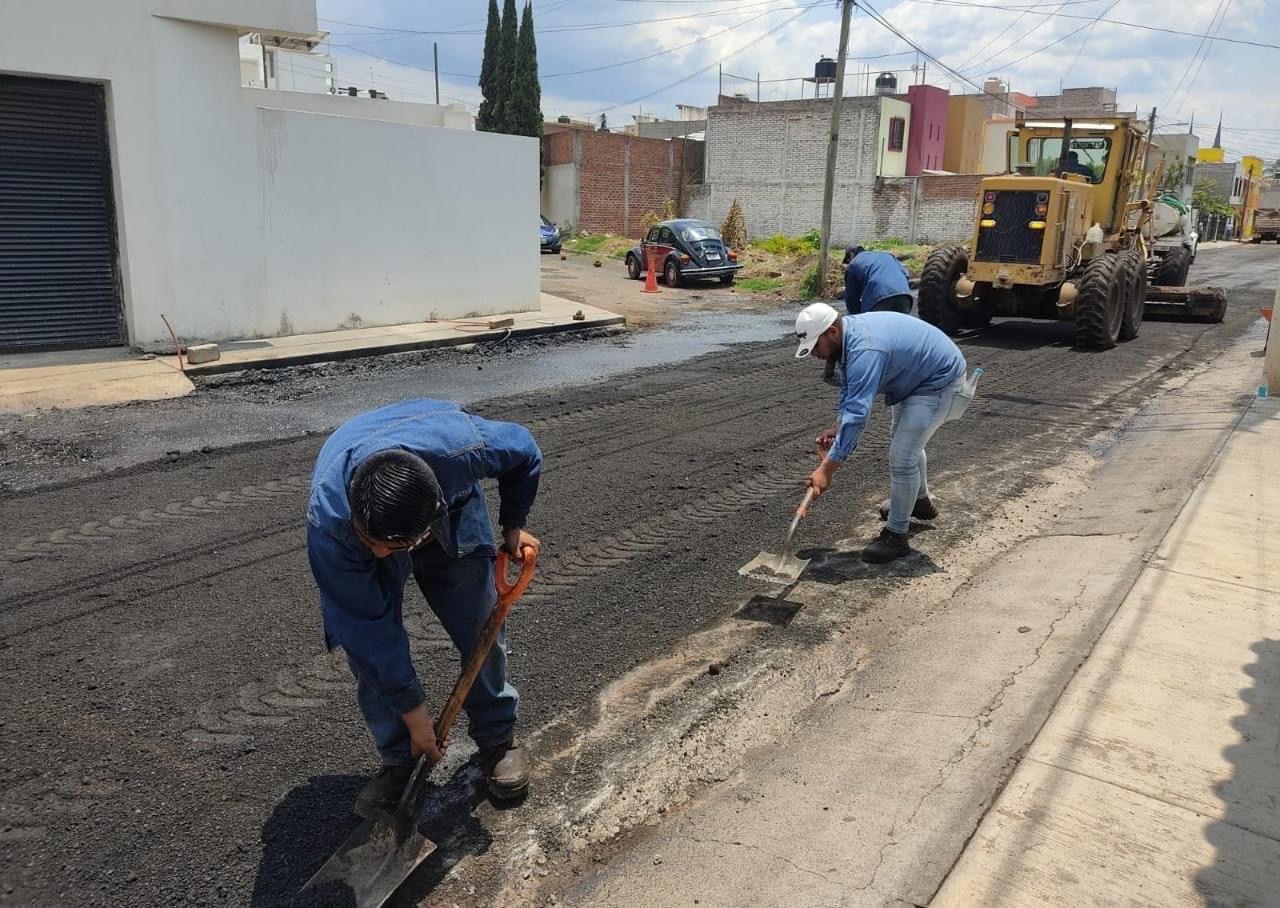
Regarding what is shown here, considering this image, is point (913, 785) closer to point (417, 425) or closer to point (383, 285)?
point (417, 425)

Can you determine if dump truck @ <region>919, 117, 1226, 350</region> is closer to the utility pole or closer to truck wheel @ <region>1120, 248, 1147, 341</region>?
truck wheel @ <region>1120, 248, 1147, 341</region>

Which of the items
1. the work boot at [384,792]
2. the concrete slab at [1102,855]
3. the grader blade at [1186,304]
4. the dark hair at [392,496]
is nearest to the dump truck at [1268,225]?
the grader blade at [1186,304]

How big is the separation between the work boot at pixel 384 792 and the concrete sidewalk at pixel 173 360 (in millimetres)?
7544

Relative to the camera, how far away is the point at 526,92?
4200cm

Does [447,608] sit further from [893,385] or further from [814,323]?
[893,385]

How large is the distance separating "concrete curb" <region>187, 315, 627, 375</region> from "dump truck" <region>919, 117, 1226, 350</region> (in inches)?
209

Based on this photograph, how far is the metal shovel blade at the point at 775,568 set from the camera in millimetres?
4801

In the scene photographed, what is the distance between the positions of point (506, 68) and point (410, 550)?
44355 millimetres

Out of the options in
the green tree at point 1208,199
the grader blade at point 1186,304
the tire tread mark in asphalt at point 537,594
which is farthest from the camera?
the green tree at point 1208,199

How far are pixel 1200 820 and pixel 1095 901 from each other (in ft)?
1.98

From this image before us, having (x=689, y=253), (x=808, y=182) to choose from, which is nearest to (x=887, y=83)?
(x=808, y=182)

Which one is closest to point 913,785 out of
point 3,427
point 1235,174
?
point 3,427

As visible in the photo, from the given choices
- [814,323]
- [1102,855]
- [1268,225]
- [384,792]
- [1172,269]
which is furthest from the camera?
[1268,225]

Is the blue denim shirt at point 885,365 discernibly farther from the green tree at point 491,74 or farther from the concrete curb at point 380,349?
the green tree at point 491,74
